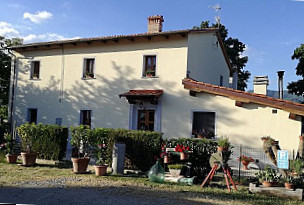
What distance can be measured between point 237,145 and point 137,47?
6.60 meters

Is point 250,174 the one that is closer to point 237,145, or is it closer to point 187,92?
point 237,145

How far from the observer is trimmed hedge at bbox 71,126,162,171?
9.67m

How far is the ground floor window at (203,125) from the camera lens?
12008 millimetres

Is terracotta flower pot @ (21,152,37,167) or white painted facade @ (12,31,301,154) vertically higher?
white painted facade @ (12,31,301,154)

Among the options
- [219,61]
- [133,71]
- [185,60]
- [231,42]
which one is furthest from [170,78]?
[231,42]

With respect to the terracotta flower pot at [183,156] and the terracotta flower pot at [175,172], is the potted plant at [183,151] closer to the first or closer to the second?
the terracotta flower pot at [183,156]

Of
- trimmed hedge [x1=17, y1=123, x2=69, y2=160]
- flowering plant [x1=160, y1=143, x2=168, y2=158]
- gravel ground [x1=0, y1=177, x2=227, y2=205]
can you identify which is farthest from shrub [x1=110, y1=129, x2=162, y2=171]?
trimmed hedge [x1=17, y1=123, x2=69, y2=160]

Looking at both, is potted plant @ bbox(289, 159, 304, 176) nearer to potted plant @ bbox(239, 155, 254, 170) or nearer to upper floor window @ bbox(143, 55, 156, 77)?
potted plant @ bbox(239, 155, 254, 170)

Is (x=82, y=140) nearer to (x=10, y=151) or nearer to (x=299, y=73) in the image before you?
(x=10, y=151)

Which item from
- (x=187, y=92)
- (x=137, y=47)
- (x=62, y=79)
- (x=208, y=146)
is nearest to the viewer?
(x=208, y=146)

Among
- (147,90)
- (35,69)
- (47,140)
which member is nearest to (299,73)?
(147,90)

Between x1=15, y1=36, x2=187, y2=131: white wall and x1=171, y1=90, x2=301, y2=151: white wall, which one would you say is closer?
x1=171, y1=90, x2=301, y2=151: white wall

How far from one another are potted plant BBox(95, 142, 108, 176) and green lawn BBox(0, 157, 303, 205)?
0.22 metres

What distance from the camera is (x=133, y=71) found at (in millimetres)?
13859
